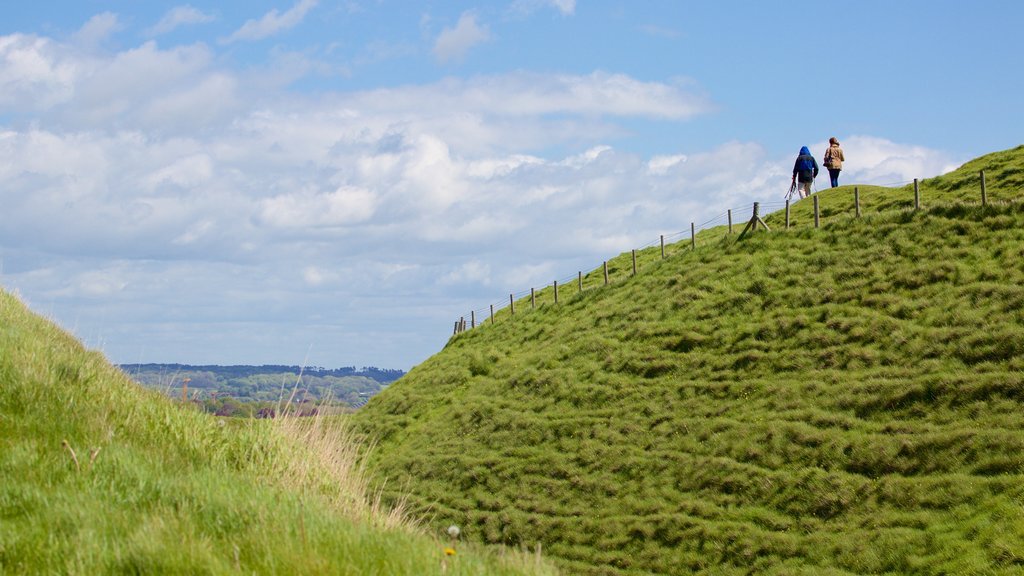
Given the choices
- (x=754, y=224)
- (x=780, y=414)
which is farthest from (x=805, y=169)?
(x=780, y=414)

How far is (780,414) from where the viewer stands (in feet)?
107

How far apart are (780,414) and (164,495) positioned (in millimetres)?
28158

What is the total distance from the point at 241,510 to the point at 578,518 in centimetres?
2668

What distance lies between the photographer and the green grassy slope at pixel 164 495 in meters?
6.21

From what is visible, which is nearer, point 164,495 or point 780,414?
point 164,495

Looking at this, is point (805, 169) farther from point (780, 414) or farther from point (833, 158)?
point (780, 414)

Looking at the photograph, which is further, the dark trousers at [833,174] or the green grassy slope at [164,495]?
the dark trousers at [833,174]

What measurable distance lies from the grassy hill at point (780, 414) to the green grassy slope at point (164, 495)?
1815 cm

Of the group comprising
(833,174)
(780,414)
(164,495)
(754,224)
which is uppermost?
(833,174)

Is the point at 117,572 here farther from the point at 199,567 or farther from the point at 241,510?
the point at 241,510

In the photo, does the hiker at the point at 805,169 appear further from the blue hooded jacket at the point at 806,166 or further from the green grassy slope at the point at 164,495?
the green grassy slope at the point at 164,495

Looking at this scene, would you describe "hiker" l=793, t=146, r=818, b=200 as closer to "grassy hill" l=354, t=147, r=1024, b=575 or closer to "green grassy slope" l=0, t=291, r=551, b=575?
"grassy hill" l=354, t=147, r=1024, b=575

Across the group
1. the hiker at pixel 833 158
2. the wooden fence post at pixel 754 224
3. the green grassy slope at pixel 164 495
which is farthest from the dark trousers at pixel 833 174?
the green grassy slope at pixel 164 495

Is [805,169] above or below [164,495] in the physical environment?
above
